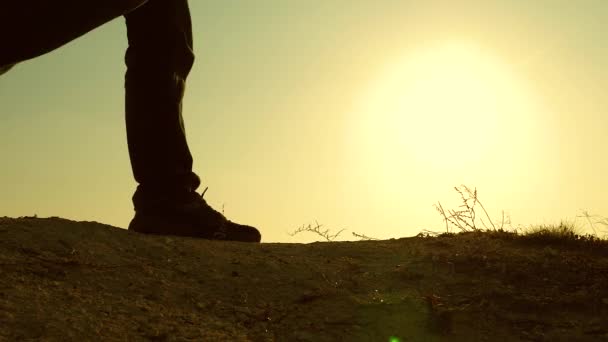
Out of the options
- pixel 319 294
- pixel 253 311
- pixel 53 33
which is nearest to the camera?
pixel 53 33

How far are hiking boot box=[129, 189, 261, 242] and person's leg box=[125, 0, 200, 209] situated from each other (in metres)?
0.05

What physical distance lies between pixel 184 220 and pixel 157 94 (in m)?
0.58

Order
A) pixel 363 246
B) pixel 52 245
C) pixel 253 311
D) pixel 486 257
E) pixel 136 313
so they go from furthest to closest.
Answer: pixel 363 246
pixel 486 257
pixel 52 245
pixel 253 311
pixel 136 313

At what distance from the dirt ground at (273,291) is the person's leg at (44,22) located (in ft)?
2.70

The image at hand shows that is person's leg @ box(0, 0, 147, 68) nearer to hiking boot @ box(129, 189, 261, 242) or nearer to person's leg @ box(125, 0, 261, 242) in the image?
person's leg @ box(125, 0, 261, 242)

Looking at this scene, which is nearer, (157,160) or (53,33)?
(53,33)

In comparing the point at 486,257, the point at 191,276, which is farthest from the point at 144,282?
the point at 486,257

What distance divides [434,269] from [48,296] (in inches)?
57.4

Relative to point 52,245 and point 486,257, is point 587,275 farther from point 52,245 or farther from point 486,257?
point 52,245

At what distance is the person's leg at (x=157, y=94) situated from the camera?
289cm

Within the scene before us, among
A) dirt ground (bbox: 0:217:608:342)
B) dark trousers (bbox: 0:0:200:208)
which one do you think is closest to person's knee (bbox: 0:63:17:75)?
dirt ground (bbox: 0:217:608:342)

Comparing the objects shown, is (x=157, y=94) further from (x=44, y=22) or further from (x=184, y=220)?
(x=44, y=22)

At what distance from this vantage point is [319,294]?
2.27m

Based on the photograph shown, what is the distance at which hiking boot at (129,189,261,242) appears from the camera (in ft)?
9.83
